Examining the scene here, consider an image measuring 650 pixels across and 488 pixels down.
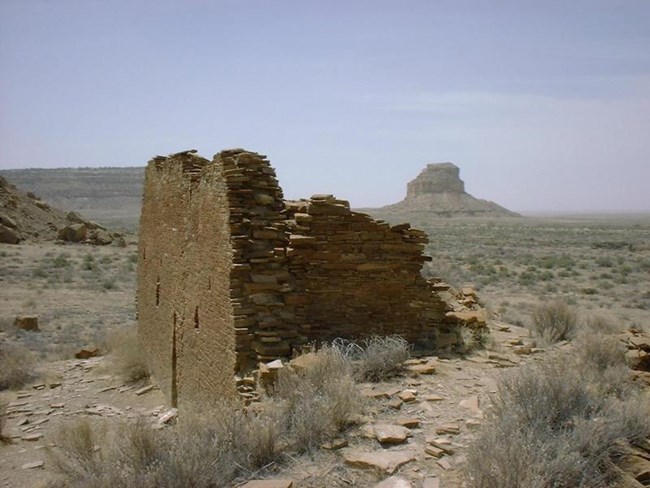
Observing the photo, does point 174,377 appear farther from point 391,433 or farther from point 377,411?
point 391,433

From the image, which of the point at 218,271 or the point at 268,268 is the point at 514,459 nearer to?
the point at 268,268

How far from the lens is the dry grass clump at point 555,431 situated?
3.59 m

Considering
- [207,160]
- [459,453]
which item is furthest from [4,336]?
[459,453]

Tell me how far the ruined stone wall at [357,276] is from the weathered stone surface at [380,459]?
108 inches

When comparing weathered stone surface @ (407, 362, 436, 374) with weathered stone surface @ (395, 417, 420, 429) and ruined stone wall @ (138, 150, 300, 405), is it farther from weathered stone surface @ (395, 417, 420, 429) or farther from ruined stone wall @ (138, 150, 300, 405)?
ruined stone wall @ (138, 150, 300, 405)

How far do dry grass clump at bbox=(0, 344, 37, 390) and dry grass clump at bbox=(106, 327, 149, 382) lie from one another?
1.76m

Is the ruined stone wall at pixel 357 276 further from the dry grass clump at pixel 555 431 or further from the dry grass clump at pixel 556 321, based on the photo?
the dry grass clump at pixel 555 431

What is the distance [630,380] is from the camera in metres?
5.94

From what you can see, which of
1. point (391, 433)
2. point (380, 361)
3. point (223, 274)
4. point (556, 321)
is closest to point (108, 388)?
point (223, 274)

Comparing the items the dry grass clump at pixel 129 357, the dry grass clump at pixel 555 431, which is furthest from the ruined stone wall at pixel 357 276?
the dry grass clump at pixel 129 357

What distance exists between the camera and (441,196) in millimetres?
114750

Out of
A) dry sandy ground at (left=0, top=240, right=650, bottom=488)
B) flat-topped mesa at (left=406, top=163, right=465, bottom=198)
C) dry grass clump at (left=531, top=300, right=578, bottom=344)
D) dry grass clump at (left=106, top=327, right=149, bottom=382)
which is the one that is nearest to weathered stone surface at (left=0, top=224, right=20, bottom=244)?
dry sandy ground at (left=0, top=240, right=650, bottom=488)

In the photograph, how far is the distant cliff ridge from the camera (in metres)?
111

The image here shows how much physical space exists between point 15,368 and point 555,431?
11494mm
